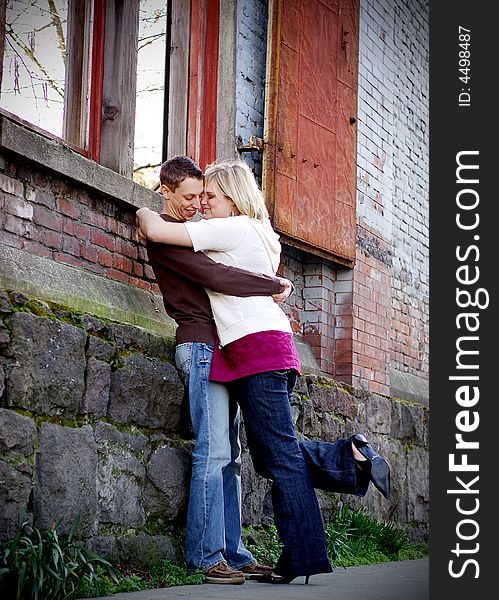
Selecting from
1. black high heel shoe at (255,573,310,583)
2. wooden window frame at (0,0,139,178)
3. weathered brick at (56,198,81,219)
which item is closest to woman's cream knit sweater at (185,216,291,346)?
weathered brick at (56,198,81,219)

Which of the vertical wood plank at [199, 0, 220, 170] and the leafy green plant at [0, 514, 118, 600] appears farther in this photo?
the vertical wood plank at [199, 0, 220, 170]

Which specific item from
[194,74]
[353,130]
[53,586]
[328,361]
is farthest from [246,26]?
[53,586]

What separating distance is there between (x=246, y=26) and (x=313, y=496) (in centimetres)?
324

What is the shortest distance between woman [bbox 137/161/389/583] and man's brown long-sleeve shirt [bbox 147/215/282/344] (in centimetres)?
6

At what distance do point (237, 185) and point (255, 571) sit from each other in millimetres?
1726

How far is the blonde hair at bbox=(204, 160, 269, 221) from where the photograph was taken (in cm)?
466

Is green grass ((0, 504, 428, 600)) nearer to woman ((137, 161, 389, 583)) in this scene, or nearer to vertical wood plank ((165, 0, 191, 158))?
woman ((137, 161, 389, 583))

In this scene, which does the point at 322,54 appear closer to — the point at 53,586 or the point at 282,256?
the point at 282,256

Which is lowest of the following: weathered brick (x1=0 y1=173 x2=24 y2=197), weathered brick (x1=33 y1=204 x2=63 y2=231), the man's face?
weathered brick (x1=33 y1=204 x2=63 y2=231)

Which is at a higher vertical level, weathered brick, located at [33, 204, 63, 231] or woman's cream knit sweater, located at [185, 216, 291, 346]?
weathered brick, located at [33, 204, 63, 231]

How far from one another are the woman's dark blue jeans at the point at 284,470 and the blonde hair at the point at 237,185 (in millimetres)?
780

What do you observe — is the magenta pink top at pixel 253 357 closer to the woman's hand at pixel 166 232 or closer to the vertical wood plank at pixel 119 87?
the woman's hand at pixel 166 232

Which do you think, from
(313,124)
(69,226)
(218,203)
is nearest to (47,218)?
(69,226)

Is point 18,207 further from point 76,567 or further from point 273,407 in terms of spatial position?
point 76,567
